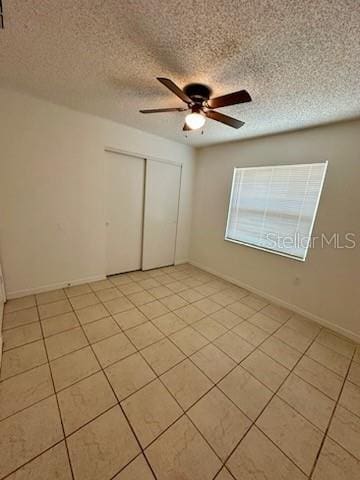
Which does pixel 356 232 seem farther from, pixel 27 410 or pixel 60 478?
pixel 27 410

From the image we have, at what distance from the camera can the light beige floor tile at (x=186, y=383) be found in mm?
1440

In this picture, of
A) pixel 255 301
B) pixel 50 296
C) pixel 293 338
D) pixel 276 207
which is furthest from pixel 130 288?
pixel 276 207

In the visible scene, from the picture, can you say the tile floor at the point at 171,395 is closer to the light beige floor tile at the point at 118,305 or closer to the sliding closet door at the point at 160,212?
the light beige floor tile at the point at 118,305

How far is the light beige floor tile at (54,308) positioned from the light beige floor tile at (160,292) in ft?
3.54

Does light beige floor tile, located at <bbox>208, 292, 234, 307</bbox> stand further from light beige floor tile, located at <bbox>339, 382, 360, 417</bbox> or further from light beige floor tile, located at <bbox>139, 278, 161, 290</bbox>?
light beige floor tile, located at <bbox>339, 382, 360, 417</bbox>

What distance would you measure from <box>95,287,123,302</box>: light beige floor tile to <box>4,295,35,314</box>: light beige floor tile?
0.75m

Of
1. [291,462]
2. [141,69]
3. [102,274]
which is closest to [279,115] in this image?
[141,69]

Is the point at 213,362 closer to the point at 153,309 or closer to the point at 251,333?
the point at 251,333

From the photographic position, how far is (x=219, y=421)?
4.30 feet

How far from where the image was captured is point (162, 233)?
151 inches

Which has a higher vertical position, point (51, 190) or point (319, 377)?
point (51, 190)

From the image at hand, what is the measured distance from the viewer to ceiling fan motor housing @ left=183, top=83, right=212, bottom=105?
170 cm

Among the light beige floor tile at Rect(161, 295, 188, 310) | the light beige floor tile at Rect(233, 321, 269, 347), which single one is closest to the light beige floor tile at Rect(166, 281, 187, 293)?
the light beige floor tile at Rect(161, 295, 188, 310)

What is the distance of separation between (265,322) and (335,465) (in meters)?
1.34
